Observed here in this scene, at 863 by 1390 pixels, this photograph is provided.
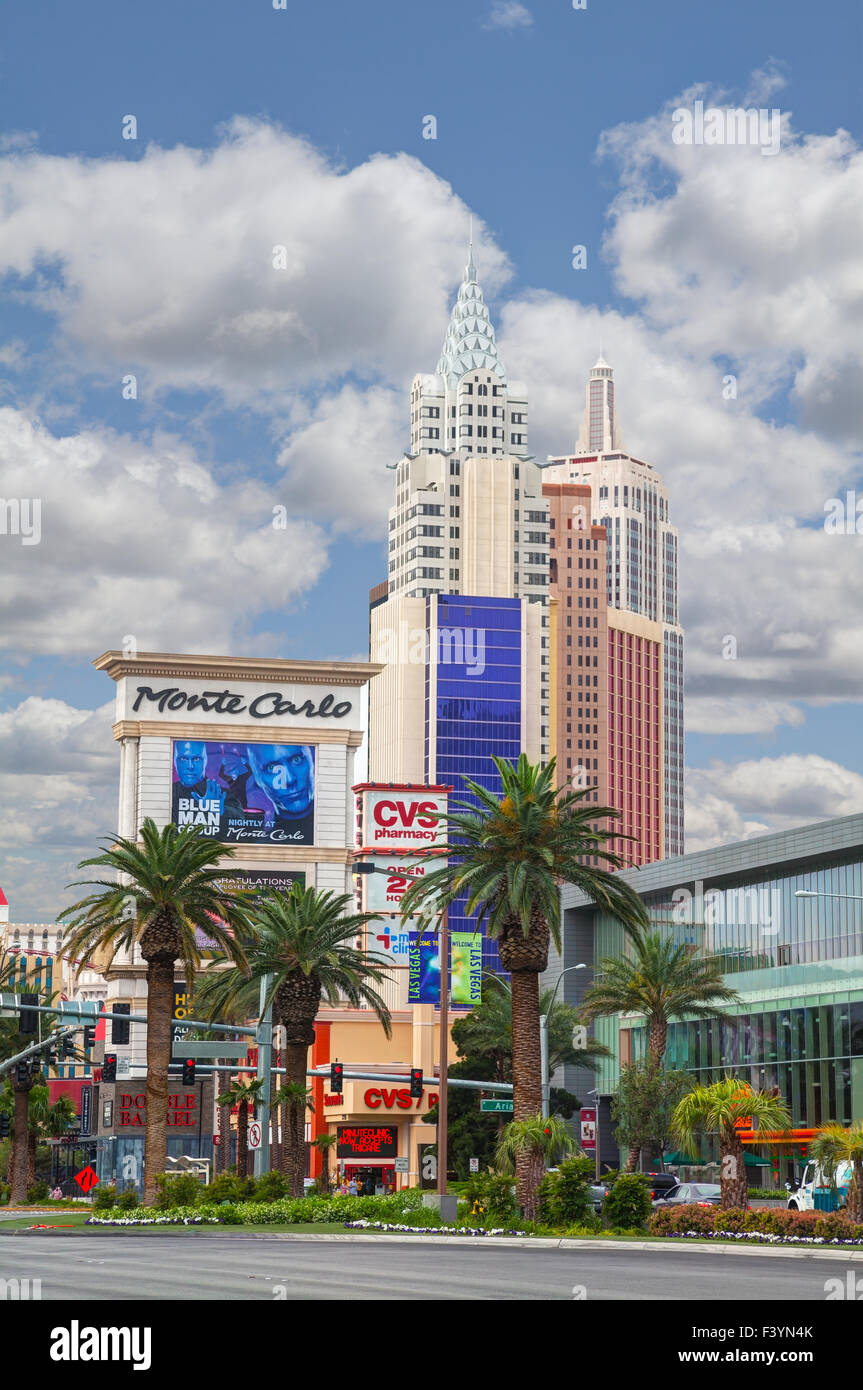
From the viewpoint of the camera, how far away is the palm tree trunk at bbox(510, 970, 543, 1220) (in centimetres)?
4641

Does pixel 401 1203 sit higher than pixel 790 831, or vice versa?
pixel 790 831

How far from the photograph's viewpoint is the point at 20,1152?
86188mm

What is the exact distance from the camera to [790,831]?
87.3 m

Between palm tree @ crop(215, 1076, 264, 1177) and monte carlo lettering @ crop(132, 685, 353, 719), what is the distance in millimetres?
33134

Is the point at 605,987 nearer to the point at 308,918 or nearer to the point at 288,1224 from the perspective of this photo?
the point at 308,918

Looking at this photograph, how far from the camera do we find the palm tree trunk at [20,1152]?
273 ft

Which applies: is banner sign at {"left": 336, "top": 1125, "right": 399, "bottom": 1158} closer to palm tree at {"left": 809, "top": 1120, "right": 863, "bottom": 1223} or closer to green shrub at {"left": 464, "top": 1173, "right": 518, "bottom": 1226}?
green shrub at {"left": 464, "top": 1173, "right": 518, "bottom": 1226}

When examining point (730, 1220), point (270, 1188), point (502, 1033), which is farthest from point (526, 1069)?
point (502, 1033)

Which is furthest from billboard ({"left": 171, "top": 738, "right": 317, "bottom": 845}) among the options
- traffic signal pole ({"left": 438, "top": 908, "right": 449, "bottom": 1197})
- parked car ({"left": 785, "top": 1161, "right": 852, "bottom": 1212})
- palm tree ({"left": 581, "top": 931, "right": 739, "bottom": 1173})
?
traffic signal pole ({"left": 438, "top": 908, "right": 449, "bottom": 1197})
